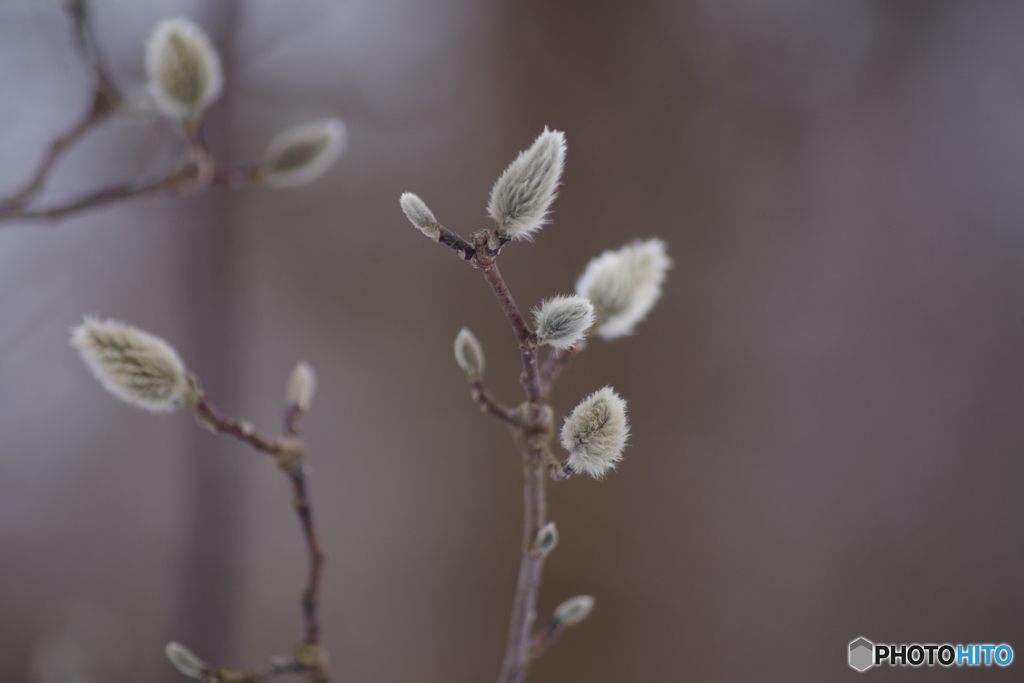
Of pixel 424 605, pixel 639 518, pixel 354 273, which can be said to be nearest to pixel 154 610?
pixel 424 605

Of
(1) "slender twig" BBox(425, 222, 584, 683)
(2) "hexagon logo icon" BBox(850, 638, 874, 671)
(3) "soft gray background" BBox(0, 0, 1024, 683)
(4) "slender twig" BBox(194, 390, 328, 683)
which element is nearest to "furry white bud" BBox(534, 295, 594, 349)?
(1) "slender twig" BBox(425, 222, 584, 683)

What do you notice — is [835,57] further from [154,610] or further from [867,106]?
[154,610]

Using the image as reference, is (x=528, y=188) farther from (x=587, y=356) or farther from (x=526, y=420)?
(x=587, y=356)

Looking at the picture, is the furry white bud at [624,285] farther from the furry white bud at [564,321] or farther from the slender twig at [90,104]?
the slender twig at [90,104]

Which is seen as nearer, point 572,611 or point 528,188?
point 528,188

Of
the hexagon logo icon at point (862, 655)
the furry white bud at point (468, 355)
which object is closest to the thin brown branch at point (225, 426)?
the furry white bud at point (468, 355)

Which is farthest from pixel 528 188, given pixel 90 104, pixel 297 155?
pixel 90 104
